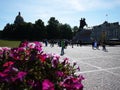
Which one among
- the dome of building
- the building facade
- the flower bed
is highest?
the dome of building

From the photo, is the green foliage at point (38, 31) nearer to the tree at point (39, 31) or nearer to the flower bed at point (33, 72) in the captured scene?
the tree at point (39, 31)

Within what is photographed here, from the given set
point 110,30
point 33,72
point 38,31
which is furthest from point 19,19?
point 33,72

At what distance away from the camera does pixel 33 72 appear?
3199mm

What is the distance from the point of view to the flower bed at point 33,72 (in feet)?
9.01

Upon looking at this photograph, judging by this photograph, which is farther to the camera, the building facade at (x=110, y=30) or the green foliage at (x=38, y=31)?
the green foliage at (x=38, y=31)

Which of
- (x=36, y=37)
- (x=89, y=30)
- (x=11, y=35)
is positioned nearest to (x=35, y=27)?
Result: (x=36, y=37)

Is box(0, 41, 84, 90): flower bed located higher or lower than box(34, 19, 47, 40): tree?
lower

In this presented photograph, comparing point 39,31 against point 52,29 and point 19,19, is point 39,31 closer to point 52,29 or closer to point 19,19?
point 52,29

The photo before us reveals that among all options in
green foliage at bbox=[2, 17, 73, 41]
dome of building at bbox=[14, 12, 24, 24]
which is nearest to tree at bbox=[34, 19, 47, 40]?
green foliage at bbox=[2, 17, 73, 41]

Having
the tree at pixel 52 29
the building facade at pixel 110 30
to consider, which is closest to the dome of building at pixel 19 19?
the tree at pixel 52 29

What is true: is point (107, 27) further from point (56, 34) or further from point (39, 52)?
point (39, 52)

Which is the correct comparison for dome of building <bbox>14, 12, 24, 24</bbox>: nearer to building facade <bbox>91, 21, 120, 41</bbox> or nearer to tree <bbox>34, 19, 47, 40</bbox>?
tree <bbox>34, 19, 47, 40</bbox>

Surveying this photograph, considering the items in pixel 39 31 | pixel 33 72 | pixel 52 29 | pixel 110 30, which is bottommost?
pixel 33 72

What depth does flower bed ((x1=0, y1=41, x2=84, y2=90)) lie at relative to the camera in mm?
2746
